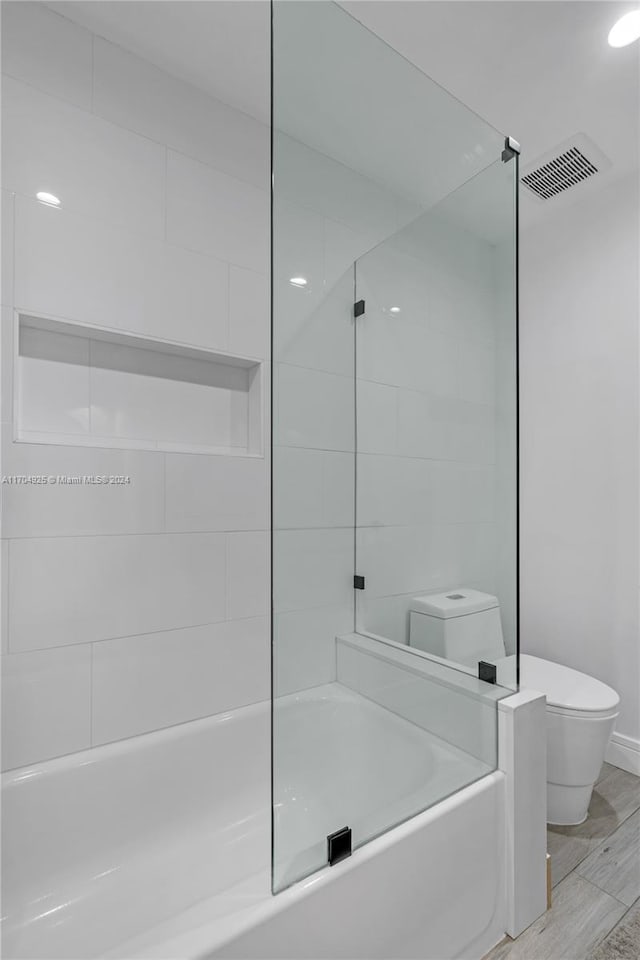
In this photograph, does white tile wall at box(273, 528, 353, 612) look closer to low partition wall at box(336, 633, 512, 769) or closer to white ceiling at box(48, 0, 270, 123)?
low partition wall at box(336, 633, 512, 769)

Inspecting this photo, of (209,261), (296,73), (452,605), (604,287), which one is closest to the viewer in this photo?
(296,73)

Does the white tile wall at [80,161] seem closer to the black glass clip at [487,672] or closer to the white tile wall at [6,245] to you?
the white tile wall at [6,245]

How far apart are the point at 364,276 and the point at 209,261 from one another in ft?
2.35

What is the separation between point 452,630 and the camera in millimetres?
1460

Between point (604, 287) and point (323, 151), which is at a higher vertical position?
point (604, 287)

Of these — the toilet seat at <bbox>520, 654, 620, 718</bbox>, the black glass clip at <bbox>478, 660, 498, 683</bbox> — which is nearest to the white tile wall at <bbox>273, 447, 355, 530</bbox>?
the black glass clip at <bbox>478, 660, 498, 683</bbox>

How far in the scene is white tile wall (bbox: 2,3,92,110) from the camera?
4.70 ft

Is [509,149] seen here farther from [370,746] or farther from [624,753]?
[624,753]

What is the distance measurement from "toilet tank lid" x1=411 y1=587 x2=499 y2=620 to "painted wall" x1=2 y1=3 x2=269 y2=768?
2.20 ft

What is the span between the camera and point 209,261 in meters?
1.78

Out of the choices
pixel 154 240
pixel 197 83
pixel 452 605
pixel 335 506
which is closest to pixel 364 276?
pixel 335 506

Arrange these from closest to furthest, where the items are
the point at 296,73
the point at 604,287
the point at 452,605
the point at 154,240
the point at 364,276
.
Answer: the point at 296,73 → the point at 364,276 → the point at 452,605 → the point at 154,240 → the point at 604,287

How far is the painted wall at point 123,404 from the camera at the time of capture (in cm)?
143

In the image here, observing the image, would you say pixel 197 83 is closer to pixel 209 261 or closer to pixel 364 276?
pixel 209 261
